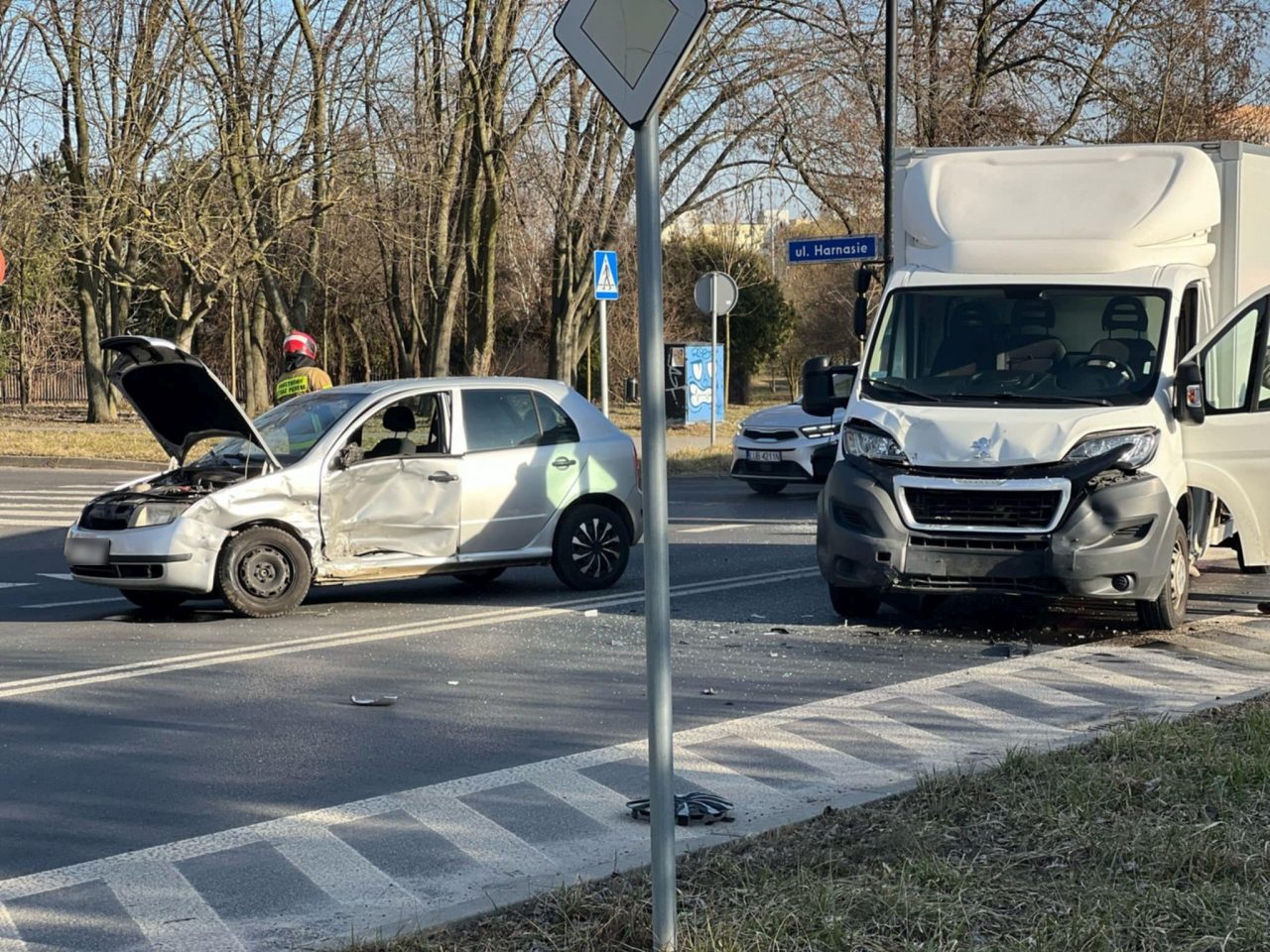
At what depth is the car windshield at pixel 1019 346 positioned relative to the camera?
10203 millimetres

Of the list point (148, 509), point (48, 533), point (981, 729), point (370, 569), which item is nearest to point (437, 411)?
point (370, 569)

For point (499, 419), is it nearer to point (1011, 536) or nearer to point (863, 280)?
point (863, 280)

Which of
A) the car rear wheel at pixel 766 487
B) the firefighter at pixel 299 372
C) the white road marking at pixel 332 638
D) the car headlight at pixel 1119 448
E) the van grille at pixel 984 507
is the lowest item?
Answer: the white road marking at pixel 332 638

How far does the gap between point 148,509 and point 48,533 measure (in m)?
6.20

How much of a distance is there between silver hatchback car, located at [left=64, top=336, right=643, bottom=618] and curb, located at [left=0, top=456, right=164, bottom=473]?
14.2 meters

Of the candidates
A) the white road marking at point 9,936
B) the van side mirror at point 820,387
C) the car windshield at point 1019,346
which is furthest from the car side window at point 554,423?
the white road marking at point 9,936

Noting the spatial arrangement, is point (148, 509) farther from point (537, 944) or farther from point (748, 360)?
point (748, 360)

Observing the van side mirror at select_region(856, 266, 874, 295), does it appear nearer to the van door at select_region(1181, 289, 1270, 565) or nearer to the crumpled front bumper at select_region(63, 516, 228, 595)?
the van door at select_region(1181, 289, 1270, 565)

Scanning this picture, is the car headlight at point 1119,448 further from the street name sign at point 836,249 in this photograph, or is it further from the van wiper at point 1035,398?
the street name sign at point 836,249

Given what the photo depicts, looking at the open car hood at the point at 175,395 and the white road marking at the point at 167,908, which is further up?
the open car hood at the point at 175,395

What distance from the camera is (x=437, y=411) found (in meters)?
11.7

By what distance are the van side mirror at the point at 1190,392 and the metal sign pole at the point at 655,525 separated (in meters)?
6.76

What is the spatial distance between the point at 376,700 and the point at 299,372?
22.0ft

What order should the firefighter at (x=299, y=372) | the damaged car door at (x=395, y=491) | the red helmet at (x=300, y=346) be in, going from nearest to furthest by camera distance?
the damaged car door at (x=395, y=491), the firefighter at (x=299, y=372), the red helmet at (x=300, y=346)
